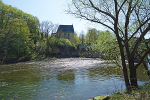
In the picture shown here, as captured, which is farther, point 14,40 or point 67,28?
point 67,28

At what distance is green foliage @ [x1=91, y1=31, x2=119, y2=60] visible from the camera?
947cm

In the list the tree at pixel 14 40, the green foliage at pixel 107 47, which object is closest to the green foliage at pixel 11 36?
the tree at pixel 14 40

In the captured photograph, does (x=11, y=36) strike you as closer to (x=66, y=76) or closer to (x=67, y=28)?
(x=66, y=76)


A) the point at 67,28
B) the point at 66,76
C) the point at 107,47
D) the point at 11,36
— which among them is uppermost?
the point at 67,28

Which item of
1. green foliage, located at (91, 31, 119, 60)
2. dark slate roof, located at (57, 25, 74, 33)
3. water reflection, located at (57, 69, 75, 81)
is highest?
dark slate roof, located at (57, 25, 74, 33)

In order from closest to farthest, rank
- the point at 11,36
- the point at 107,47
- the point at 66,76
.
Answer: the point at 107,47, the point at 66,76, the point at 11,36

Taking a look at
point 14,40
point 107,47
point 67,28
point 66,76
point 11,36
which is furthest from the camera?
point 67,28

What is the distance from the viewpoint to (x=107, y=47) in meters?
9.72

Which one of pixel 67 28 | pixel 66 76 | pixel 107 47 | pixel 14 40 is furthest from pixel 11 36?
pixel 67 28

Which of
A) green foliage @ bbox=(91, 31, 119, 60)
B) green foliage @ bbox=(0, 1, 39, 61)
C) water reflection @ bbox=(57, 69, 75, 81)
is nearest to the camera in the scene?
green foliage @ bbox=(91, 31, 119, 60)

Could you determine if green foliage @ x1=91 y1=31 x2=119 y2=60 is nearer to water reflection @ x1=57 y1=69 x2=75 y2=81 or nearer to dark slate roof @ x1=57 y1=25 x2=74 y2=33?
water reflection @ x1=57 y1=69 x2=75 y2=81

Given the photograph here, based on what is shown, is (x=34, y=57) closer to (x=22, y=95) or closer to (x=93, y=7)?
(x=22, y=95)

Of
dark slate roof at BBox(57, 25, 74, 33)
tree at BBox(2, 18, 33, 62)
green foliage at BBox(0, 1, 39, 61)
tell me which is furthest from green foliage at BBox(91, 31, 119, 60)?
dark slate roof at BBox(57, 25, 74, 33)

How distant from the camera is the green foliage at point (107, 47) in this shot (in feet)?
31.1
